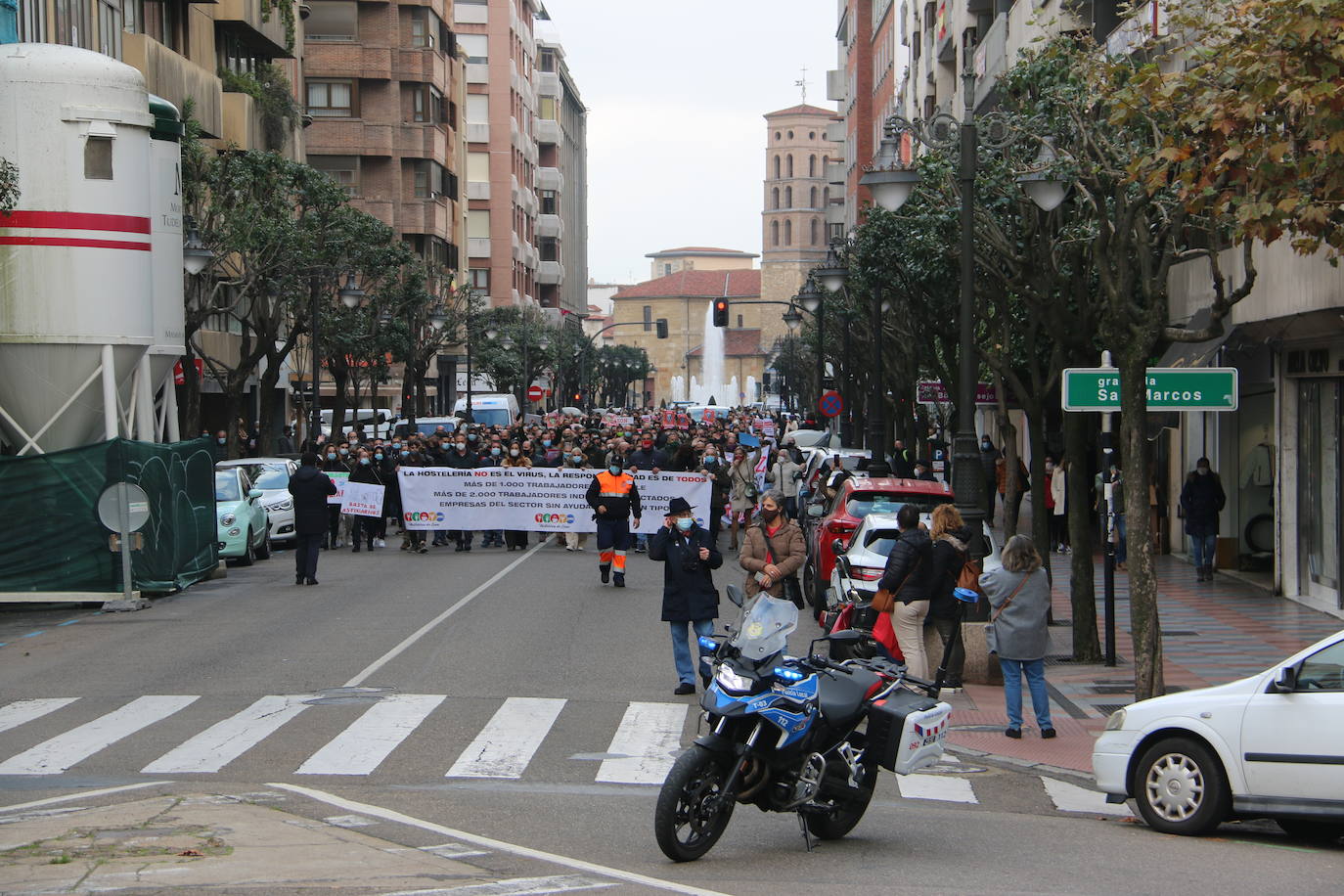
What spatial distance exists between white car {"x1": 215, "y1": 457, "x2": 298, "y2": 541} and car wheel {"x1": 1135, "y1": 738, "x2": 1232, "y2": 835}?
73.0 ft

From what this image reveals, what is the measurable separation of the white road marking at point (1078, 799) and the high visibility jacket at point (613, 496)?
12185 millimetres

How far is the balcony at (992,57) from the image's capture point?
3882 cm

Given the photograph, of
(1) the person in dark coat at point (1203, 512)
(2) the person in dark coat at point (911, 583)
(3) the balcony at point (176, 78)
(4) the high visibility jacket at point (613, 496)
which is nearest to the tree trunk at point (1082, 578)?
(2) the person in dark coat at point (911, 583)

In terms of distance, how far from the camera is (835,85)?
10706 centimetres

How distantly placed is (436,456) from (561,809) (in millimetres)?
21895

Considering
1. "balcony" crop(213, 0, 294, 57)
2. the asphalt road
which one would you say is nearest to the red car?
the asphalt road

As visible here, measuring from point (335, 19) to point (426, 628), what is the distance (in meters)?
56.1

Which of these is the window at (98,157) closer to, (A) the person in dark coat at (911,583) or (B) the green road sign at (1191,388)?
(A) the person in dark coat at (911,583)

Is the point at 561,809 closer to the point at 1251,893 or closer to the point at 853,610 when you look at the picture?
the point at 1251,893

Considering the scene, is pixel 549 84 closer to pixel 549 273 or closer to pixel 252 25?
pixel 549 273

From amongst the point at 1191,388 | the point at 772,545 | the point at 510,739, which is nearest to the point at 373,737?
the point at 510,739

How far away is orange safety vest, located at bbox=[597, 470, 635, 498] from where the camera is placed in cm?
2347

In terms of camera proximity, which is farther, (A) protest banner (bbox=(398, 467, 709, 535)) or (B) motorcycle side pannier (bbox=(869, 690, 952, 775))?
(A) protest banner (bbox=(398, 467, 709, 535))

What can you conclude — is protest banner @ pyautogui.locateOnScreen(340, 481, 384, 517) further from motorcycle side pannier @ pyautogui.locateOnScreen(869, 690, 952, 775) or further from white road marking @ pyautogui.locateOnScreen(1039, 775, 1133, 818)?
motorcycle side pannier @ pyautogui.locateOnScreen(869, 690, 952, 775)
